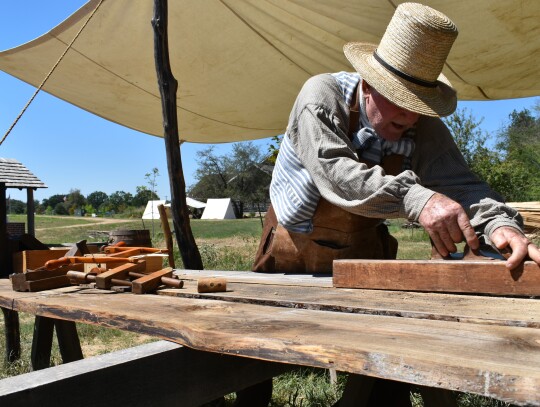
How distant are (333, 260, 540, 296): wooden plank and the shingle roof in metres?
15.7

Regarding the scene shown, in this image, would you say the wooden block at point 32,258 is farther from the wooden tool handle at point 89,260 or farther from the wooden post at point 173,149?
the wooden post at point 173,149

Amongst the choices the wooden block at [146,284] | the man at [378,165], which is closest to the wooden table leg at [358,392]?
the man at [378,165]

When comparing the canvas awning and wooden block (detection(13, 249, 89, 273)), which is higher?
the canvas awning

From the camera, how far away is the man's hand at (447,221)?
5.04 feet

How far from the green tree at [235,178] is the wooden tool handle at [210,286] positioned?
51044mm

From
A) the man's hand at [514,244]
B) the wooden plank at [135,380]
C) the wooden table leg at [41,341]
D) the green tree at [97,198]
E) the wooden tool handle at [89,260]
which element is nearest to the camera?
the wooden plank at [135,380]

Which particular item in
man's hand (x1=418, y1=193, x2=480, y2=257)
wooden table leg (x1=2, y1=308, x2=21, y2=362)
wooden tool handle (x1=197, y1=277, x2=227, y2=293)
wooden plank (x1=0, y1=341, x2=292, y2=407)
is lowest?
wooden table leg (x1=2, y1=308, x2=21, y2=362)

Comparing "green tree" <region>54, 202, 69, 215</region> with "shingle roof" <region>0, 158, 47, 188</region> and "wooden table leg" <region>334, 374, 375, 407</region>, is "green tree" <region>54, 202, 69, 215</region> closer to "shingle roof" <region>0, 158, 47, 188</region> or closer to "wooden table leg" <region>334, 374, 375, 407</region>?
"shingle roof" <region>0, 158, 47, 188</region>

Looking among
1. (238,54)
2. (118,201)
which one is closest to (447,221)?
(238,54)

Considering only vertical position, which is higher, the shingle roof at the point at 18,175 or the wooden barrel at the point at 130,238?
the shingle roof at the point at 18,175

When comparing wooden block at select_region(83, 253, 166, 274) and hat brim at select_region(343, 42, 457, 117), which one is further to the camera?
wooden block at select_region(83, 253, 166, 274)

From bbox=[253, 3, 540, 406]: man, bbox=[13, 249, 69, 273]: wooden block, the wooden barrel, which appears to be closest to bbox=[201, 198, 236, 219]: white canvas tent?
the wooden barrel

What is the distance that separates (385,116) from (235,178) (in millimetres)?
56109

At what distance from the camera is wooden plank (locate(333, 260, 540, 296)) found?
1.35 metres
